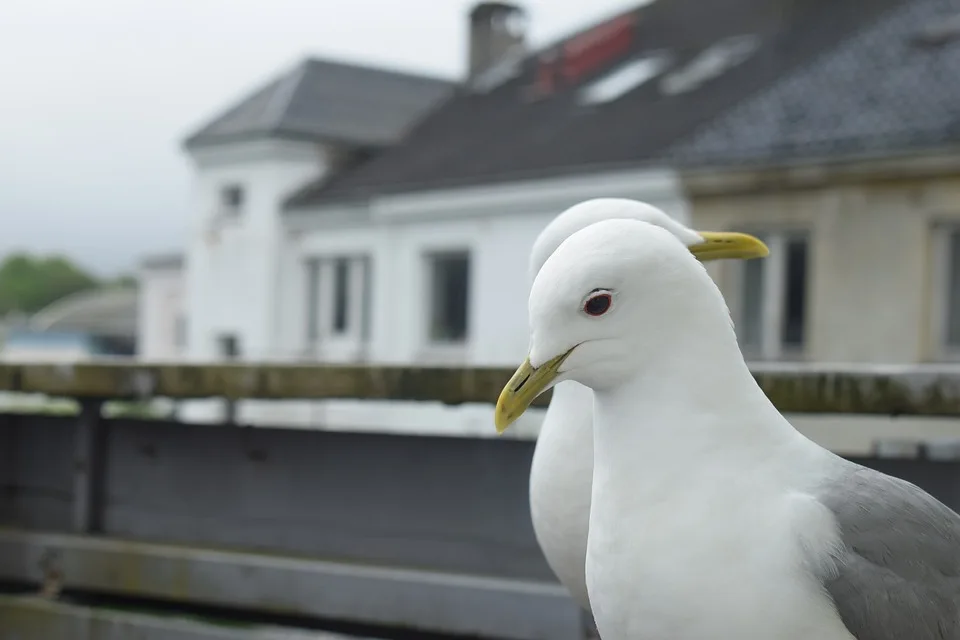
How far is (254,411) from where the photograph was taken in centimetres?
1716

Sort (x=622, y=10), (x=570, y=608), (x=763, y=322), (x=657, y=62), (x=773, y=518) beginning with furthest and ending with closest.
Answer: (x=622, y=10) → (x=657, y=62) → (x=763, y=322) → (x=570, y=608) → (x=773, y=518)

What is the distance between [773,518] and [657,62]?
15.7m

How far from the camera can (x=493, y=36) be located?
830 inches

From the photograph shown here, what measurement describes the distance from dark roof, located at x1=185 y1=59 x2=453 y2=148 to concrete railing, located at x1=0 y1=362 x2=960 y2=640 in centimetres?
1517

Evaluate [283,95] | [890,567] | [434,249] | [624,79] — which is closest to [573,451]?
[890,567]

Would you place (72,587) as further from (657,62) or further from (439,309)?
(657,62)

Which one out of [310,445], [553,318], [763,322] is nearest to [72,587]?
[310,445]

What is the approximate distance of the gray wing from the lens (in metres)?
1.55

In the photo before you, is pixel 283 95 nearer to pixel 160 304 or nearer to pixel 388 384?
pixel 160 304

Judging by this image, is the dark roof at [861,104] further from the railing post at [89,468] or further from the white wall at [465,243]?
the railing post at [89,468]

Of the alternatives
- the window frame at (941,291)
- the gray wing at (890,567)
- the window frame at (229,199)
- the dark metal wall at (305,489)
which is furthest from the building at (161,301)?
the gray wing at (890,567)

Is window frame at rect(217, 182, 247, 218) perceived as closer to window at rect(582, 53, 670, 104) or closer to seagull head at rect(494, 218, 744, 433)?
window at rect(582, 53, 670, 104)

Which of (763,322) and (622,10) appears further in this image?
(622,10)

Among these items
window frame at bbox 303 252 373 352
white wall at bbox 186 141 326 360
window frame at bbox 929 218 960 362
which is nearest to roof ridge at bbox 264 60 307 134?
white wall at bbox 186 141 326 360
